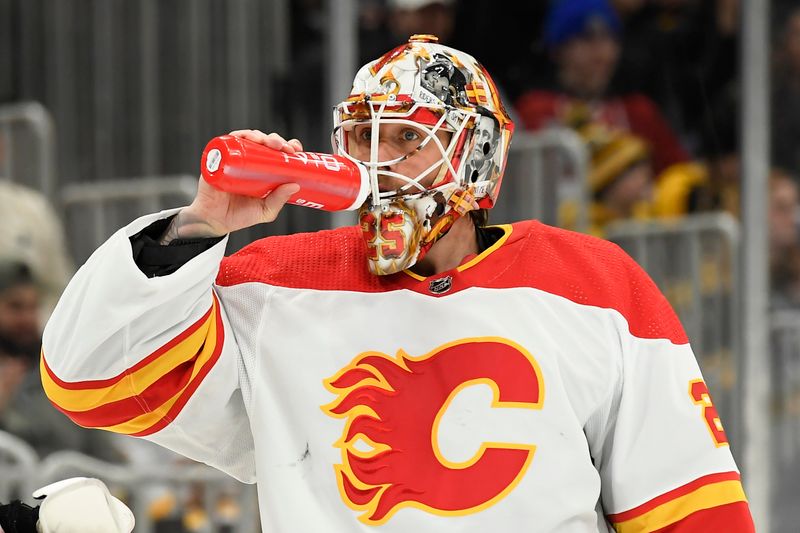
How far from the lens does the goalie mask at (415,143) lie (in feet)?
6.61

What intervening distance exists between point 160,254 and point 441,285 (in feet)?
1.42

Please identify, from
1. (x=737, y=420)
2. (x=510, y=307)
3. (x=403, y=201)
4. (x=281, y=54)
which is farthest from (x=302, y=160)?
(x=737, y=420)

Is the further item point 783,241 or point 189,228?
point 783,241

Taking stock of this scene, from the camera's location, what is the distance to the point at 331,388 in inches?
79.1

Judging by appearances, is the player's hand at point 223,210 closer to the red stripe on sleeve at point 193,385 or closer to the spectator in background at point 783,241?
the red stripe on sleeve at point 193,385

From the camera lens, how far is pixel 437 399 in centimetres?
200

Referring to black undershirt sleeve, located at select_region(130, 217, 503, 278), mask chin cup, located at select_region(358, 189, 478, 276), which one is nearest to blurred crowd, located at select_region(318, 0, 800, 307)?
mask chin cup, located at select_region(358, 189, 478, 276)

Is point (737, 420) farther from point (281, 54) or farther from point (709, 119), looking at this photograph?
point (281, 54)

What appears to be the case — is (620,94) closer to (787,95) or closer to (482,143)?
(787,95)

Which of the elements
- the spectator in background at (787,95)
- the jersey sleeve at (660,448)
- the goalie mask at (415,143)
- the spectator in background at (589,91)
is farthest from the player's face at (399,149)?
the spectator in background at (787,95)

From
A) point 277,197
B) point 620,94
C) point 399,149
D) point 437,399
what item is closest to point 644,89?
point 620,94

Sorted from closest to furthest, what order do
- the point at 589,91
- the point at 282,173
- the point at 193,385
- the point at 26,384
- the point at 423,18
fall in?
1. the point at 282,173
2. the point at 193,385
3. the point at 26,384
4. the point at 423,18
5. the point at 589,91

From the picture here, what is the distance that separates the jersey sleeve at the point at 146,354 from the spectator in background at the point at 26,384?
1.68 meters

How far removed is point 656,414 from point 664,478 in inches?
3.6
